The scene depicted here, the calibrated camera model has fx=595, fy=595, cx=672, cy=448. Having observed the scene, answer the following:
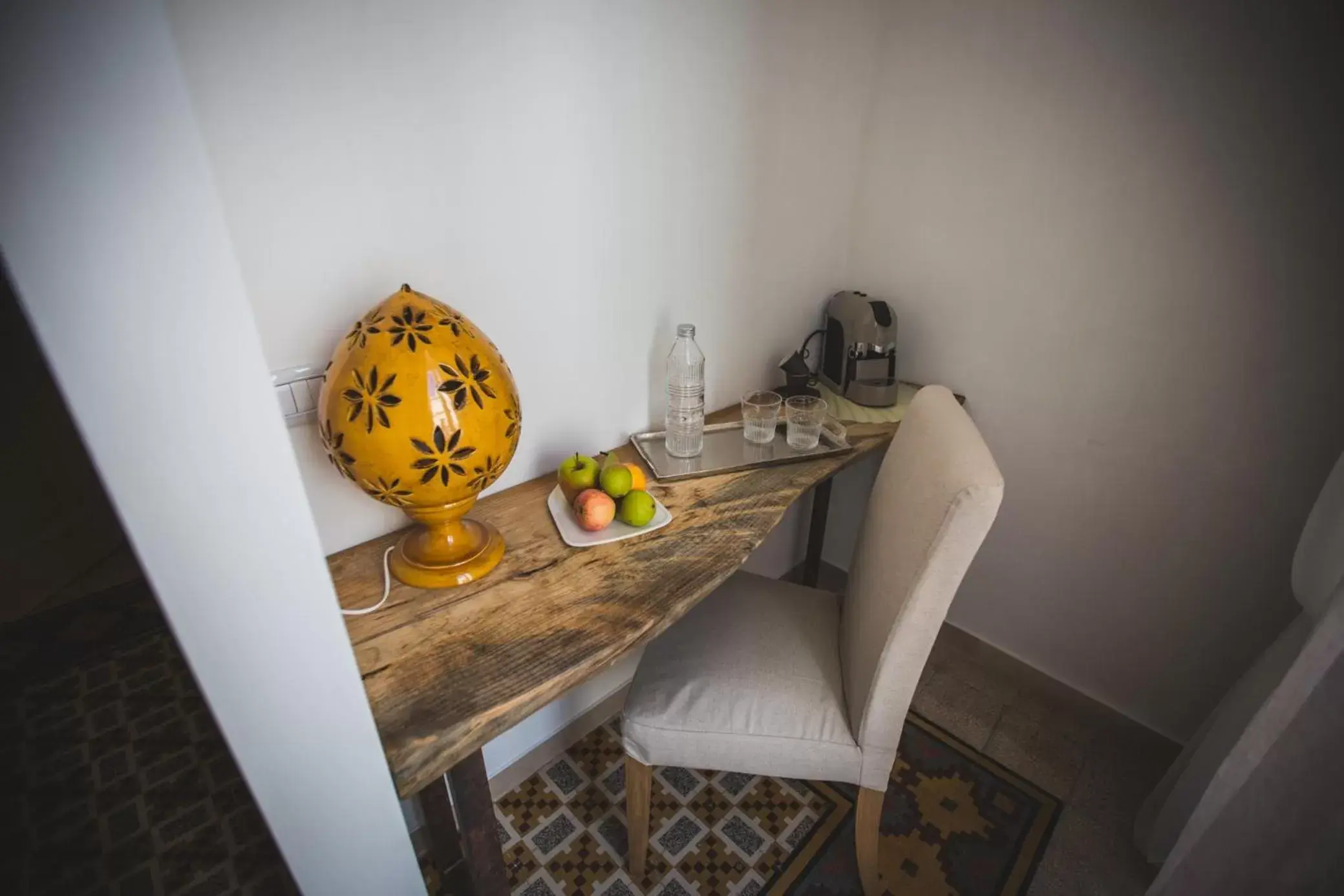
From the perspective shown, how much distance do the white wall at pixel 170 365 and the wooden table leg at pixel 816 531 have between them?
4.71ft

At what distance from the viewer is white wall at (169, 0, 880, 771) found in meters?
0.81

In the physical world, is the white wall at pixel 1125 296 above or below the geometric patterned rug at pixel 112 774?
above

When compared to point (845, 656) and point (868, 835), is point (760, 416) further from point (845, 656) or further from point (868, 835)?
point (868, 835)

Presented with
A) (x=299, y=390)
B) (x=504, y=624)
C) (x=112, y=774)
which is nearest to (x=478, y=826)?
A: (x=504, y=624)

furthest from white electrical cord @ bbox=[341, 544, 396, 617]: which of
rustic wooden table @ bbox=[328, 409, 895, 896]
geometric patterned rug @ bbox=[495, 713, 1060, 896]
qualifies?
geometric patterned rug @ bbox=[495, 713, 1060, 896]

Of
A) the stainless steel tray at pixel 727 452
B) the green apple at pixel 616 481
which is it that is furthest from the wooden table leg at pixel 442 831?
the stainless steel tray at pixel 727 452

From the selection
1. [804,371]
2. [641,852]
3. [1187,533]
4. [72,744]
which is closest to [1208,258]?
[1187,533]

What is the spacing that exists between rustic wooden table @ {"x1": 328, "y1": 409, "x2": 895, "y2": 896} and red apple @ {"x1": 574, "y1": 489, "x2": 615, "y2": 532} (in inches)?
1.8

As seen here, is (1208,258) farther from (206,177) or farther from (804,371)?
(206,177)

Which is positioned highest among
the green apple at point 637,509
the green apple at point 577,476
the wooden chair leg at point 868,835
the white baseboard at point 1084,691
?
the green apple at point 577,476

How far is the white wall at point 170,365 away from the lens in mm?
342

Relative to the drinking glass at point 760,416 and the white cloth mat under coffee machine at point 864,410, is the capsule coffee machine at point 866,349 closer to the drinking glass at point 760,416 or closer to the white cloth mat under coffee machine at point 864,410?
the white cloth mat under coffee machine at point 864,410

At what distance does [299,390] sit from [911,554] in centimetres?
98

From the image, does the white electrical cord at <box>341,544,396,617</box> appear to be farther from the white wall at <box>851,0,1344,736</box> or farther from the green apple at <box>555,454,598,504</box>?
the white wall at <box>851,0,1344,736</box>
